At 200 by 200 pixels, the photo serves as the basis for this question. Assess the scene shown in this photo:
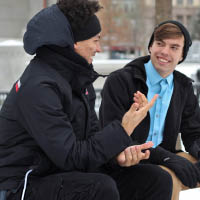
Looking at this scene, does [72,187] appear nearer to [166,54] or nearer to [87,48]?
[87,48]

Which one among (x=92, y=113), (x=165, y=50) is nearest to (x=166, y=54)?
(x=165, y=50)

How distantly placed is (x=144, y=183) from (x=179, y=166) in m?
0.33

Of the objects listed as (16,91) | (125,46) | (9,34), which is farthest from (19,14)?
(125,46)

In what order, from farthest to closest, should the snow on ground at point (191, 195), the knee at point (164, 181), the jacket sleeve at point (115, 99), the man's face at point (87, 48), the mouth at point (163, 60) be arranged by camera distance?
1. the snow on ground at point (191, 195)
2. the mouth at point (163, 60)
3. the jacket sleeve at point (115, 99)
4. the knee at point (164, 181)
5. the man's face at point (87, 48)

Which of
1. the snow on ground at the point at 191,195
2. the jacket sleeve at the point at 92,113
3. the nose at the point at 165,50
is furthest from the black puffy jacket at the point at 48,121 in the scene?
the snow on ground at the point at 191,195

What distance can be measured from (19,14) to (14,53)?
1090 millimetres

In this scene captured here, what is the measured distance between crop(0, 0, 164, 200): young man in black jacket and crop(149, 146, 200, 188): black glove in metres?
0.53

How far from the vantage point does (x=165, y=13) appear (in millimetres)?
6047

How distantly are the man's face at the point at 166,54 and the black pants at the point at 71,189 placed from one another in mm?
1220

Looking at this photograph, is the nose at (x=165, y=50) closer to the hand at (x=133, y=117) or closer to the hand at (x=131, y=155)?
the hand at (x=133, y=117)

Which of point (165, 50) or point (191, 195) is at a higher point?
point (165, 50)

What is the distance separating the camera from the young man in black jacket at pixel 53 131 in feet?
6.40

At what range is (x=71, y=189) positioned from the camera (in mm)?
2020

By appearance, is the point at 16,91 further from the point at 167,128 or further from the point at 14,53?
the point at 14,53
